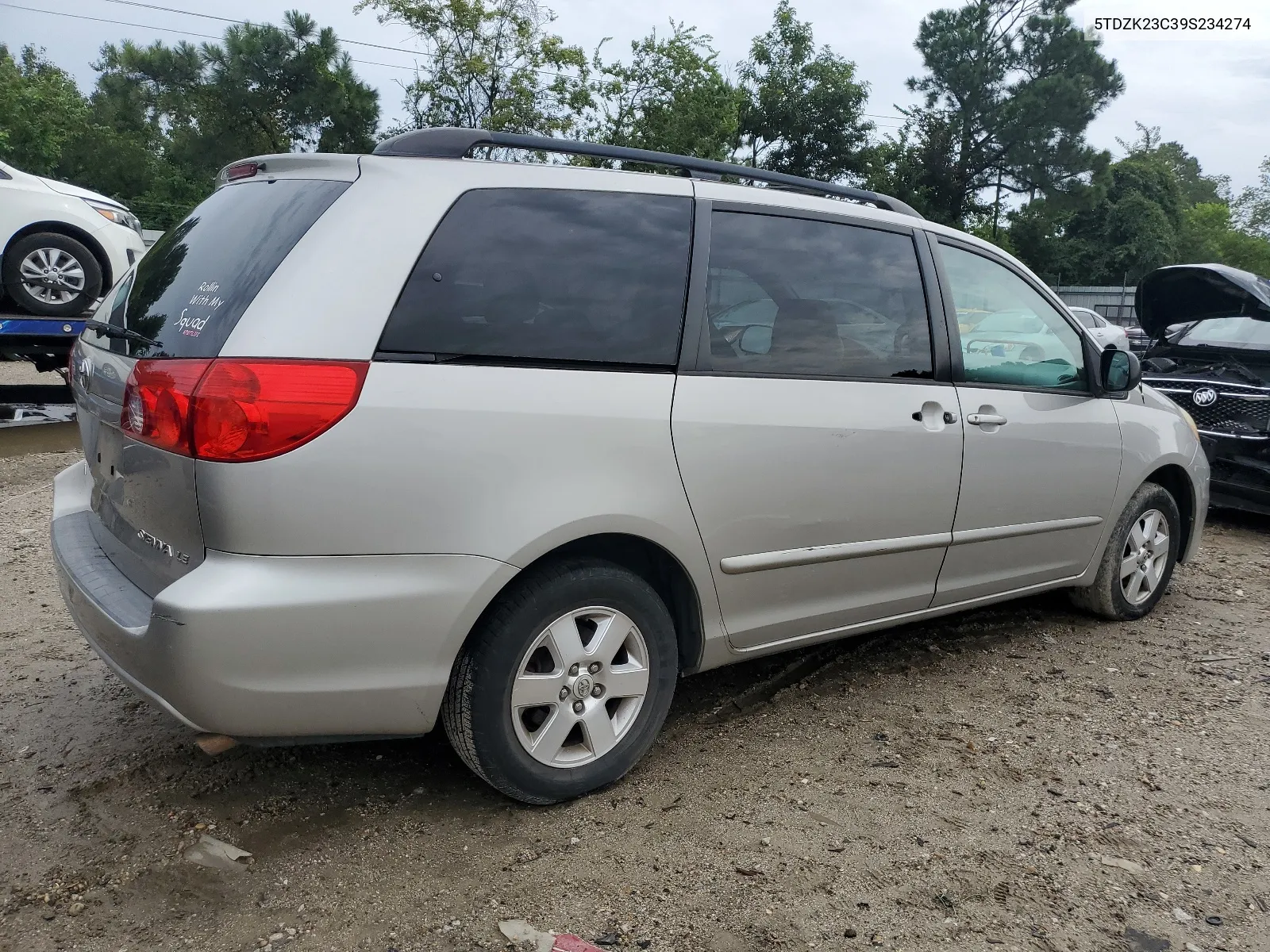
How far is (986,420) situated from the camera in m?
3.59

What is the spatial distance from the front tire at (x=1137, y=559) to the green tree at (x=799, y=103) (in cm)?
3179

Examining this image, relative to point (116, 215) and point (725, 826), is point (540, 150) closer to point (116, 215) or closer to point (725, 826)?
point (725, 826)

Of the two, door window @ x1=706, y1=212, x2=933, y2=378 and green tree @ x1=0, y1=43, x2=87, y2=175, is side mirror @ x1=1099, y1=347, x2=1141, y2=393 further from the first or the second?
green tree @ x1=0, y1=43, x2=87, y2=175

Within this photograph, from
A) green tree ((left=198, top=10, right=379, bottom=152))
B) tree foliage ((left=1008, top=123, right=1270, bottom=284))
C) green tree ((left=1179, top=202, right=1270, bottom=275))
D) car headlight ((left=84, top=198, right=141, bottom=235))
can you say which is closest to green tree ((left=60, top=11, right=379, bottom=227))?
green tree ((left=198, top=10, right=379, bottom=152))

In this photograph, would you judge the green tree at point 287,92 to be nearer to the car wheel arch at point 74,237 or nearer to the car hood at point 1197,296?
the car wheel arch at point 74,237

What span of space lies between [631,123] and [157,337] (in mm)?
26281

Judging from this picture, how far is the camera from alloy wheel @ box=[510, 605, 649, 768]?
2.61 meters

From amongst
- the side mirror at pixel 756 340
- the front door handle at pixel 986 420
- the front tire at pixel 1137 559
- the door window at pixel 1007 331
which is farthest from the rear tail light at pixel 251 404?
the front tire at pixel 1137 559

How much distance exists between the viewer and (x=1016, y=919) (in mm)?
2357

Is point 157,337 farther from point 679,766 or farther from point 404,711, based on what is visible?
point 679,766

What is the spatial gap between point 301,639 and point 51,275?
6529mm

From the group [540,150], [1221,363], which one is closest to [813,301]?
[540,150]

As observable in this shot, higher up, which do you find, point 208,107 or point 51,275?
point 208,107

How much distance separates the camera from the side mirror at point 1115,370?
416cm
